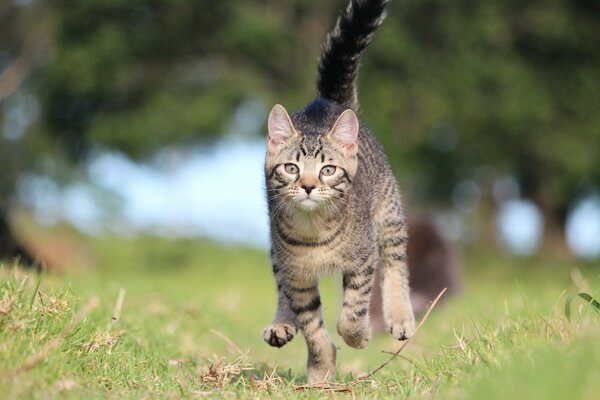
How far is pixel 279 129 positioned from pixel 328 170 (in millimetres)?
372

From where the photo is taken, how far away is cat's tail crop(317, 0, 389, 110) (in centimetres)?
480

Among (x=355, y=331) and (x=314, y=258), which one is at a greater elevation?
(x=314, y=258)

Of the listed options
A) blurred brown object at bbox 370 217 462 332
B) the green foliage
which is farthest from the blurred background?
blurred brown object at bbox 370 217 462 332

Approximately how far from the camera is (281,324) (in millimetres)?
4391

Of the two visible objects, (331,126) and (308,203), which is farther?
(331,126)

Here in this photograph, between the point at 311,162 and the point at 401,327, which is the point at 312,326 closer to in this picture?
the point at 401,327

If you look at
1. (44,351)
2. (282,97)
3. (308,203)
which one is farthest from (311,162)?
(282,97)

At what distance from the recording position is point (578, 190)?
690 inches

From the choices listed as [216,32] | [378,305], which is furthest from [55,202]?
[378,305]

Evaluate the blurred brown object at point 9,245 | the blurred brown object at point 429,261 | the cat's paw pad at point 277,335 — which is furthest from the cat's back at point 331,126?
the blurred brown object at point 9,245

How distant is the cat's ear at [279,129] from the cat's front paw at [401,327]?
117cm

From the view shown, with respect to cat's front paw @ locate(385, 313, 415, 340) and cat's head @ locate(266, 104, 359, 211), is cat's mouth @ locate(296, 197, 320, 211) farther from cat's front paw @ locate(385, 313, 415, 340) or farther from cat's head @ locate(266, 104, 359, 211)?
cat's front paw @ locate(385, 313, 415, 340)

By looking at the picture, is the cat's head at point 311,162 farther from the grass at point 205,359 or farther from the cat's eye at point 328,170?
the grass at point 205,359

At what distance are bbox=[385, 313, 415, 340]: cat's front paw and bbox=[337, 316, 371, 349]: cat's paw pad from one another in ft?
0.57
